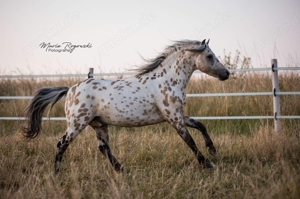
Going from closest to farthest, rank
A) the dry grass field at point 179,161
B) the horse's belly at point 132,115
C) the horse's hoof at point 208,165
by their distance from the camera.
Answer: the dry grass field at point 179,161, the horse's hoof at point 208,165, the horse's belly at point 132,115

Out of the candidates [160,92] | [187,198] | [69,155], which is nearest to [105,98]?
[160,92]

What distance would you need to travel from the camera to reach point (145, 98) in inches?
193

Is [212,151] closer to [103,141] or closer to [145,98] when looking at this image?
[145,98]

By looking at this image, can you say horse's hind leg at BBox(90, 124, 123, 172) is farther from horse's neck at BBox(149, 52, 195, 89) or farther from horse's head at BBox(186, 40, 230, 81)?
horse's head at BBox(186, 40, 230, 81)

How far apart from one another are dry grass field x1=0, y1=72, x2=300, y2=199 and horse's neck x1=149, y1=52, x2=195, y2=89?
1.04 meters

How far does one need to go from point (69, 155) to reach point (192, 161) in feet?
6.20

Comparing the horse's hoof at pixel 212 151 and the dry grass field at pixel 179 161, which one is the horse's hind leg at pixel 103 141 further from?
the horse's hoof at pixel 212 151

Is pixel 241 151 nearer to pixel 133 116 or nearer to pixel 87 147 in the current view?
pixel 133 116

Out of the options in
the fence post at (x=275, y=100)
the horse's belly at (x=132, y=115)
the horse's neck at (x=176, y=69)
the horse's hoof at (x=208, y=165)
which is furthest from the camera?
the fence post at (x=275, y=100)

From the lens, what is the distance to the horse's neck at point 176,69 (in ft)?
16.7

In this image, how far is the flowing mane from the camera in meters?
5.23

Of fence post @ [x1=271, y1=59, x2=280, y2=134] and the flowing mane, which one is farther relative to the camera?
fence post @ [x1=271, y1=59, x2=280, y2=134]

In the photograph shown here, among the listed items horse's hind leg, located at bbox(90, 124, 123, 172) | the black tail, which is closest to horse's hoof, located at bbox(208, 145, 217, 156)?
horse's hind leg, located at bbox(90, 124, 123, 172)

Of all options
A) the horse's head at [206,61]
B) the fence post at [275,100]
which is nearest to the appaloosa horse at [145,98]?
the horse's head at [206,61]
